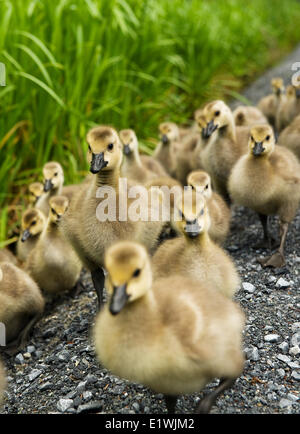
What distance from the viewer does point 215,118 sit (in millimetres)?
4645

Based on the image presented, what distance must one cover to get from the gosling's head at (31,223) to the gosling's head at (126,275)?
7.92 feet

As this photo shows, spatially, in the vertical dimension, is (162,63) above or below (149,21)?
below

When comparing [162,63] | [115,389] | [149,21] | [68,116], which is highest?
[149,21]

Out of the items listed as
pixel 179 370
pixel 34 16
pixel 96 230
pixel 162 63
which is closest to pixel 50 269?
pixel 96 230

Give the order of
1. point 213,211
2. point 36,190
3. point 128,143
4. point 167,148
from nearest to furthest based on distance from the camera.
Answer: point 213,211
point 128,143
point 36,190
point 167,148

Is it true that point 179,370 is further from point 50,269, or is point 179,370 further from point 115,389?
point 50,269

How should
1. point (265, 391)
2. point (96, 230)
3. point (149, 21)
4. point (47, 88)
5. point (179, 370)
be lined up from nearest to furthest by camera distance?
1. point (179, 370)
2. point (265, 391)
3. point (96, 230)
4. point (47, 88)
5. point (149, 21)

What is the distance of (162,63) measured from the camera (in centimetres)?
714

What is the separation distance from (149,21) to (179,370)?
5.62m

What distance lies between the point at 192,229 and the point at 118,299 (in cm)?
89

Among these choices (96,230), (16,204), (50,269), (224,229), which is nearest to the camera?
(96,230)

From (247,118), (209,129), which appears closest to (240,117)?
(247,118)

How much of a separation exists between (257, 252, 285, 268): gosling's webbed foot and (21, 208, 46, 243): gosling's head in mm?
1811

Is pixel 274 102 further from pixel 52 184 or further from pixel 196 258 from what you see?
pixel 196 258
